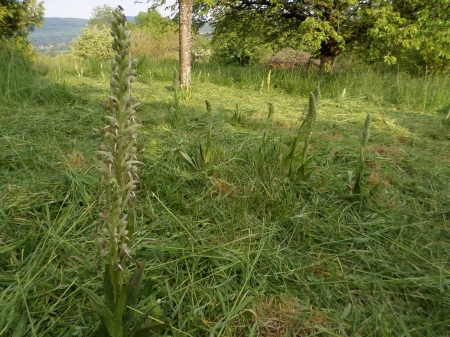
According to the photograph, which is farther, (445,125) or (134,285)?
(445,125)

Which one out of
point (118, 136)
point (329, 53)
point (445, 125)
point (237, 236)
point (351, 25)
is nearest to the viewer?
point (118, 136)

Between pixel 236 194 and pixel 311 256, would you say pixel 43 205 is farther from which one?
pixel 311 256

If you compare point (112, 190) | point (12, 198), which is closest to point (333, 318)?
point (112, 190)

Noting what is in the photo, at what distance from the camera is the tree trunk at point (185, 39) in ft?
17.3

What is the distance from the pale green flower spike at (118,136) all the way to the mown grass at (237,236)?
0.87ft

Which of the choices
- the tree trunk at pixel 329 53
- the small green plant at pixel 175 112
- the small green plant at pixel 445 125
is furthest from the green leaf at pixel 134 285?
the tree trunk at pixel 329 53

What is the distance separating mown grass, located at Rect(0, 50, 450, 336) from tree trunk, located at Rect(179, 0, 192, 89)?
115 inches

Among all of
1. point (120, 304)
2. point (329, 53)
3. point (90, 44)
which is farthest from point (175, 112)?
point (90, 44)

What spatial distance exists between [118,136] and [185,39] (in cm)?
528

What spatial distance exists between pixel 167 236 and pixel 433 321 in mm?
1348

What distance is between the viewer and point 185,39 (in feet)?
18.0

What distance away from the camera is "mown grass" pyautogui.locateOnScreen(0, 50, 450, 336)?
120cm

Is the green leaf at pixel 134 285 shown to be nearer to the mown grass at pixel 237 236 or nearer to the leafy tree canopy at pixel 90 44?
the mown grass at pixel 237 236

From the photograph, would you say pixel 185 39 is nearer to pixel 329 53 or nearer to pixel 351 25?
pixel 351 25
